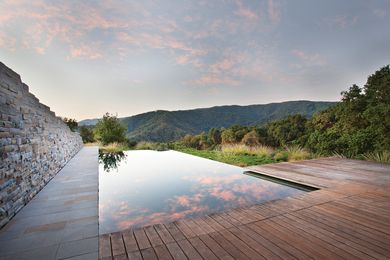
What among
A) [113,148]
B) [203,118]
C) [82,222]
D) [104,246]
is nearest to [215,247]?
[104,246]

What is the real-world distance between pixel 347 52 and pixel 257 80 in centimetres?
483

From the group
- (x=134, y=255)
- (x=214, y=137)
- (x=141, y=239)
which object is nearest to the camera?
(x=134, y=255)

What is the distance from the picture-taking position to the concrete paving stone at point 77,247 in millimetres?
1623

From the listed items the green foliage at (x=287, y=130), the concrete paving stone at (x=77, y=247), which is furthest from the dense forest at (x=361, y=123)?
the concrete paving stone at (x=77, y=247)

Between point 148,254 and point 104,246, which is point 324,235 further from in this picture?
point 104,246

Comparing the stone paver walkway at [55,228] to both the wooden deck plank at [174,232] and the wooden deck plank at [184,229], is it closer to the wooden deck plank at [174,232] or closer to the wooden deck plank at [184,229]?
the wooden deck plank at [174,232]

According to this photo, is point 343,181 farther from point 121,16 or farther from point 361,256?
point 121,16

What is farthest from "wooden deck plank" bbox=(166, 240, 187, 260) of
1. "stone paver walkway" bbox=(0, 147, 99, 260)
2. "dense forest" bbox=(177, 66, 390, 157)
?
"dense forest" bbox=(177, 66, 390, 157)

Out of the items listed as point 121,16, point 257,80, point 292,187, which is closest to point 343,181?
point 292,187

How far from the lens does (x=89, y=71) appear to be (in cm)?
909

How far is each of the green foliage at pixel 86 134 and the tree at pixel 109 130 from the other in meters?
3.58

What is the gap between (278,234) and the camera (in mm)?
1923

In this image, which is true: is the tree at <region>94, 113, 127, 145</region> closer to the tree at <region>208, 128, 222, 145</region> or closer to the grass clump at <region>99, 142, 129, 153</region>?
the grass clump at <region>99, 142, 129, 153</region>

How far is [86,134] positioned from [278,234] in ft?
71.6
